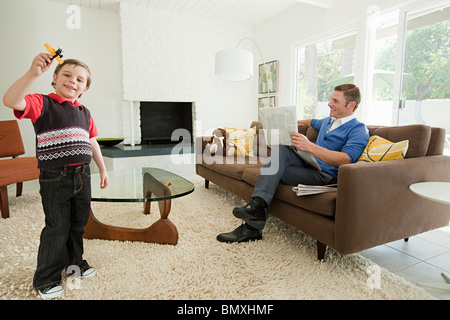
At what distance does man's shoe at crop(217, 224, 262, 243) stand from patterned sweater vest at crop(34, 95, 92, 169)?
1.01 meters

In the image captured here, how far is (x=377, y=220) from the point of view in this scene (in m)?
1.54

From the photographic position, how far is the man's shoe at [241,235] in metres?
1.90

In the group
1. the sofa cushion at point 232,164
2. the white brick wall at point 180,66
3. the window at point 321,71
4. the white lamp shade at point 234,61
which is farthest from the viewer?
the white brick wall at point 180,66

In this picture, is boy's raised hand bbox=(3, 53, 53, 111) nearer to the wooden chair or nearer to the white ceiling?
the wooden chair

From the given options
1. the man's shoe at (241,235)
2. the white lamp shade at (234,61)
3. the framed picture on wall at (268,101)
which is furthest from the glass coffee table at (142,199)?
the framed picture on wall at (268,101)

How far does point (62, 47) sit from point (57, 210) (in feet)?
12.5

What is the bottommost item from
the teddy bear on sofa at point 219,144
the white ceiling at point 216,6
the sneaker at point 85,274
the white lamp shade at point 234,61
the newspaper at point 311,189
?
the sneaker at point 85,274

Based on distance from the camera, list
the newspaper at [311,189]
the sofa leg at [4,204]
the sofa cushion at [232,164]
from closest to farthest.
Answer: the newspaper at [311,189] < the sofa leg at [4,204] < the sofa cushion at [232,164]

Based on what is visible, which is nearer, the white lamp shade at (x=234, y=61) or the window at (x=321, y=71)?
the white lamp shade at (x=234, y=61)

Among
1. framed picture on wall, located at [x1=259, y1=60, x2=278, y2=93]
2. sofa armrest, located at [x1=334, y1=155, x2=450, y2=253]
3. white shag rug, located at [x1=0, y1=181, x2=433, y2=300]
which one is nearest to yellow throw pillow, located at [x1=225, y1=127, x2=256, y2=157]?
white shag rug, located at [x1=0, y1=181, x2=433, y2=300]

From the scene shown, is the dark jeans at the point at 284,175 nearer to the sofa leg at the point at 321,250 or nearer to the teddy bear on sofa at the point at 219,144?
the sofa leg at the point at 321,250

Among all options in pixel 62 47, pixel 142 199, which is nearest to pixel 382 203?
pixel 142 199

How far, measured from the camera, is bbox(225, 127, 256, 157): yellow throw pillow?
3088 mm
